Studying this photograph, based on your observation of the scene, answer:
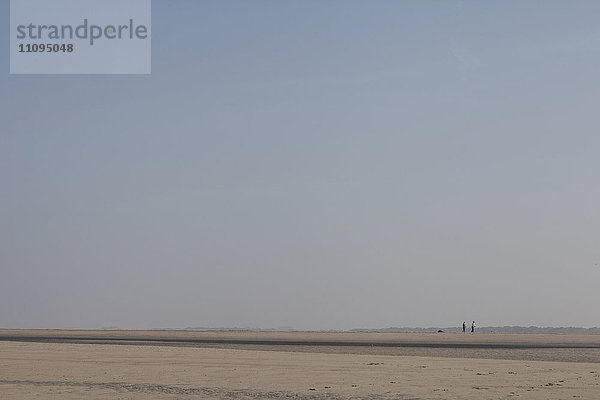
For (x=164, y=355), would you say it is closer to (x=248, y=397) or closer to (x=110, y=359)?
(x=110, y=359)

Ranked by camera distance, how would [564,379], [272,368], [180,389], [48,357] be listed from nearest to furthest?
[180,389], [564,379], [272,368], [48,357]

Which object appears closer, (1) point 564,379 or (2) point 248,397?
(2) point 248,397

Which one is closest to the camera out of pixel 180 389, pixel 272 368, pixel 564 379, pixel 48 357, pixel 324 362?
pixel 180 389

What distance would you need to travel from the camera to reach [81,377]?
29078 millimetres

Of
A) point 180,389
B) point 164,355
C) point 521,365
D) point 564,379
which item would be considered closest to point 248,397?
point 180,389

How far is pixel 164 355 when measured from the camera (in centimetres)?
4166

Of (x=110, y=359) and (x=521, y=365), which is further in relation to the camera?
(x=110, y=359)

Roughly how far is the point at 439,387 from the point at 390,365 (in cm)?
946

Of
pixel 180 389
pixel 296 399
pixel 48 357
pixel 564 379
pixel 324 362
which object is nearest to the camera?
pixel 296 399

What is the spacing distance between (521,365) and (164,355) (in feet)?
60.4

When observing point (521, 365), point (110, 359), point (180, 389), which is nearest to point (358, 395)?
point (180, 389)

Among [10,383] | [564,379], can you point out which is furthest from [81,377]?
[564,379]

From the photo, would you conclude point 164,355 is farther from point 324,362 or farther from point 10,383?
point 10,383

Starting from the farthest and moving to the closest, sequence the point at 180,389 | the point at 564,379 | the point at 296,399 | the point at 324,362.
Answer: the point at 324,362 < the point at 564,379 < the point at 180,389 < the point at 296,399
